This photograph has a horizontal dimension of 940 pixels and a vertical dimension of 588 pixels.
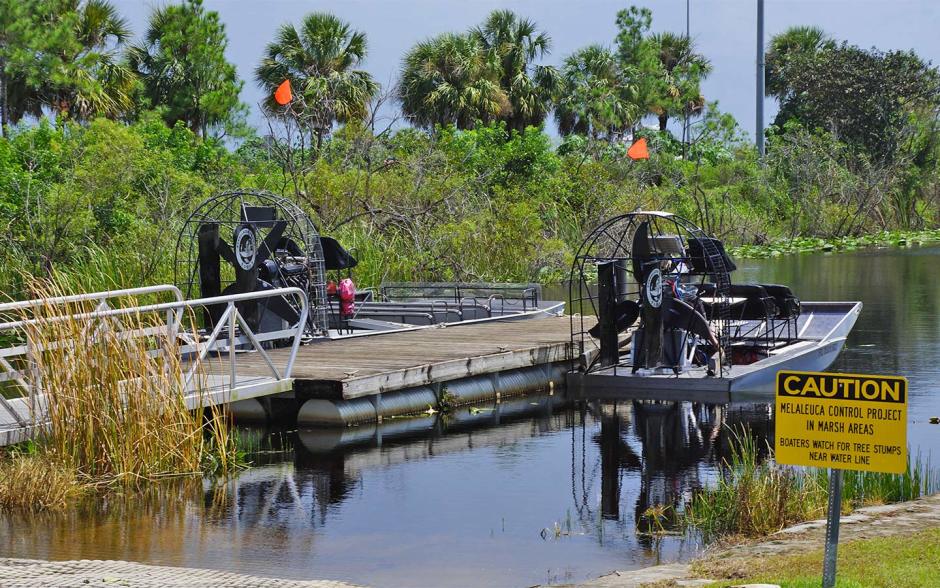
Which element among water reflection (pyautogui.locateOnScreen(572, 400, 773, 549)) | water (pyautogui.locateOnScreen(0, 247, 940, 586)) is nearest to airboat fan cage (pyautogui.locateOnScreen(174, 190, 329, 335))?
water (pyautogui.locateOnScreen(0, 247, 940, 586))

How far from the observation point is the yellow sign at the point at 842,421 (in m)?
7.22

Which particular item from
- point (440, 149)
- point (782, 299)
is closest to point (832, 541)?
point (782, 299)

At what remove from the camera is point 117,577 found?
28.0ft

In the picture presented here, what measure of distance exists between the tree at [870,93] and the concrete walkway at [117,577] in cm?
6251

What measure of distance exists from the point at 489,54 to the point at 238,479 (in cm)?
5029

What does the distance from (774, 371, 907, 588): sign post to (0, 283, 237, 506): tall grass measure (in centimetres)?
710

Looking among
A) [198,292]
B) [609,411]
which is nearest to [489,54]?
[198,292]

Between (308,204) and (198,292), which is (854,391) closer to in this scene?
(198,292)

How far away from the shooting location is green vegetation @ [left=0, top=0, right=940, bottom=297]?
27766mm

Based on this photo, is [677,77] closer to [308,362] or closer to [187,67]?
[187,67]

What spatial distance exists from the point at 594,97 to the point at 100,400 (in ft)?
174

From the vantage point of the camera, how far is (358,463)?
49.0 ft

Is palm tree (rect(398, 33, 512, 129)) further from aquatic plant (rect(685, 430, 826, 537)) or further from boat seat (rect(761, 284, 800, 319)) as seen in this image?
aquatic plant (rect(685, 430, 826, 537))

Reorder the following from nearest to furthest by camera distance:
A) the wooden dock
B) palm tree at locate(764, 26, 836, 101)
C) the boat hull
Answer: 1. the wooden dock
2. the boat hull
3. palm tree at locate(764, 26, 836, 101)
